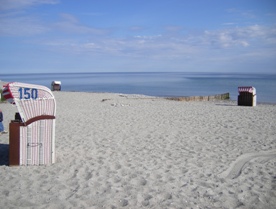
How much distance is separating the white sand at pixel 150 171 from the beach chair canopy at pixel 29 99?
3.31ft

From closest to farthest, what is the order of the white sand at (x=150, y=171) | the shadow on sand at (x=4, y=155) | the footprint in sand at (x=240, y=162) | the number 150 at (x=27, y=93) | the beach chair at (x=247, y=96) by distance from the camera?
the white sand at (x=150, y=171), the footprint in sand at (x=240, y=162), the number 150 at (x=27, y=93), the shadow on sand at (x=4, y=155), the beach chair at (x=247, y=96)

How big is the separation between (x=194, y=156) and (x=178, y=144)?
1.01 m

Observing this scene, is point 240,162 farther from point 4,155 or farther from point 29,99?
point 4,155

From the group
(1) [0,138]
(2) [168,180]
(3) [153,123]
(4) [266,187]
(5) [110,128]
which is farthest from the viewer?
(3) [153,123]

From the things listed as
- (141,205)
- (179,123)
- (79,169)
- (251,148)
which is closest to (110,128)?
(179,123)

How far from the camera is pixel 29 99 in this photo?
4859mm

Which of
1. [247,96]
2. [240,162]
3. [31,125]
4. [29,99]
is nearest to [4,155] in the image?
[31,125]

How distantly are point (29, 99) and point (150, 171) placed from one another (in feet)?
8.48

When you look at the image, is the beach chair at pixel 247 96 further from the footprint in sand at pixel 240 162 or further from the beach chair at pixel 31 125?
the beach chair at pixel 31 125

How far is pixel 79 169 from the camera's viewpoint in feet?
16.0

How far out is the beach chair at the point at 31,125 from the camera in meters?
4.76

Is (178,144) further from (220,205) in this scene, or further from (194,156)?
(220,205)

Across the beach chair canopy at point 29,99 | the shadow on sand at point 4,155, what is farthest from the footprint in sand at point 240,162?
the shadow on sand at point 4,155

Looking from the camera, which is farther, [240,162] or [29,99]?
[240,162]
